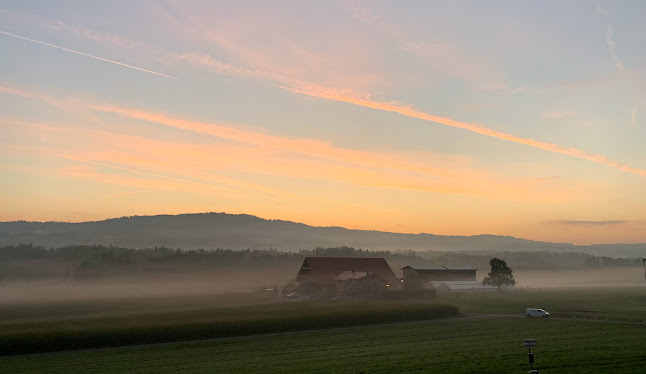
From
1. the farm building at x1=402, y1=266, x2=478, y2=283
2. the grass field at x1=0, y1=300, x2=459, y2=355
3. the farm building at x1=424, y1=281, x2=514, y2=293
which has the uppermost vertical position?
the farm building at x1=402, y1=266, x2=478, y2=283

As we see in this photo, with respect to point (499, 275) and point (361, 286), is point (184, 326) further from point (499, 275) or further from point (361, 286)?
point (499, 275)

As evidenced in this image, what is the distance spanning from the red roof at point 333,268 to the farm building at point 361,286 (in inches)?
262

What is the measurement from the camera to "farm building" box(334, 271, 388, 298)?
115m

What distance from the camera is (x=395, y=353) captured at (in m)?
42.8

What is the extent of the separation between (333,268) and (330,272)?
7.15 feet

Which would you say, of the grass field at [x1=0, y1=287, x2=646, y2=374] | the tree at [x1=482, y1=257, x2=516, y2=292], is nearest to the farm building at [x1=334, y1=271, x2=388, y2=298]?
the grass field at [x1=0, y1=287, x2=646, y2=374]

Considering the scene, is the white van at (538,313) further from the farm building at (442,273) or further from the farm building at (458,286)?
the farm building at (442,273)

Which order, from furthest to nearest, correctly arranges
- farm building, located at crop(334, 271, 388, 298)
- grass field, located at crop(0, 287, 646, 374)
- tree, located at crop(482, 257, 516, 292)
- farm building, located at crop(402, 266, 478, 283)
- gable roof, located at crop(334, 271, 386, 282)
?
farm building, located at crop(402, 266, 478, 283) < tree, located at crop(482, 257, 516, 292) < gable roof, located at crop(334, 271, 386, 282) < farm building, located at crop(334, 271, 388, 298) < grass field, located at crop(0, 287, 646, 374)

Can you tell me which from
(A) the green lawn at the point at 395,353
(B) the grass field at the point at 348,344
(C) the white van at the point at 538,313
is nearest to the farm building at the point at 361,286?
(B) the grass field at the point at 348,344

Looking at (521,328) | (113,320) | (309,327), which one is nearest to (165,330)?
(113,320)

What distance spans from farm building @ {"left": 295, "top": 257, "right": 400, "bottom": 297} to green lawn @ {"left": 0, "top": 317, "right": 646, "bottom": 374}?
57.5 m

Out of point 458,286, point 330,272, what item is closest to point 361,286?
point 330,272

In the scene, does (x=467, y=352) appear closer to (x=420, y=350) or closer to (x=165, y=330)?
(x=420, y=350)

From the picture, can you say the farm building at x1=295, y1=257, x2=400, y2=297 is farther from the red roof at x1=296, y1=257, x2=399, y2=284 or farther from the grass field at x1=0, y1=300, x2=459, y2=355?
Answer: the grass field at x1=0, y1=300, x2=459, y2=355
